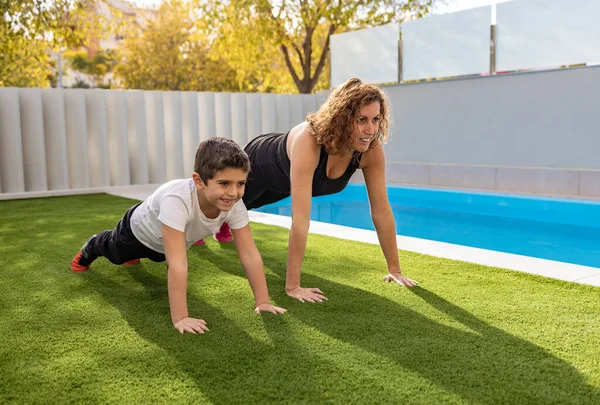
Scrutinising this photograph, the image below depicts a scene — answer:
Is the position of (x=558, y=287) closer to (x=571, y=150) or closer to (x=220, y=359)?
(x=220, y=359)

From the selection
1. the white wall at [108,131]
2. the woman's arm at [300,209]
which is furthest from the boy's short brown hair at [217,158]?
the white wall at [108,131]

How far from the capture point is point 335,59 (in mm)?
11648

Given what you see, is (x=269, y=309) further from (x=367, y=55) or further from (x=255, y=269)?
(x=367, y=55)

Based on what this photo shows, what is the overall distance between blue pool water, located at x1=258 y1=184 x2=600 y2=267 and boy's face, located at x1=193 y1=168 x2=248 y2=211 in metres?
3.52

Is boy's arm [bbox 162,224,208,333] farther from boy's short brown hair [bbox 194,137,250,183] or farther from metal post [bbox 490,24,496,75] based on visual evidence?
metal post [bbox 490,24,496,75]

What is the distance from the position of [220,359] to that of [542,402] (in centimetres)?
119

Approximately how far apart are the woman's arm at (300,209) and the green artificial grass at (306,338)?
0.10 m

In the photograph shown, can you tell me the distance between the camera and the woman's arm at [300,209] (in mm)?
3195

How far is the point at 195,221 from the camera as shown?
2.98m

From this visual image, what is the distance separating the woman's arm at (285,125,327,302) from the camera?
3195 millimetres

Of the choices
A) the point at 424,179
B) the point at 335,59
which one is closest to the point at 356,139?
the point at 424,179

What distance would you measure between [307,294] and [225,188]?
0.83m

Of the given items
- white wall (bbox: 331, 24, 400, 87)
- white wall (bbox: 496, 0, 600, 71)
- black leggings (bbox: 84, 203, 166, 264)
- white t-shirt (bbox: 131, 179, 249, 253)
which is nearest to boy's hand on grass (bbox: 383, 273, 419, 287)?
white t-shirt (bbox: 131, 179, 249, 253)

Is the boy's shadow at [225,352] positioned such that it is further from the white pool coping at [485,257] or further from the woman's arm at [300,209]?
the white pool coping at [485,257]
